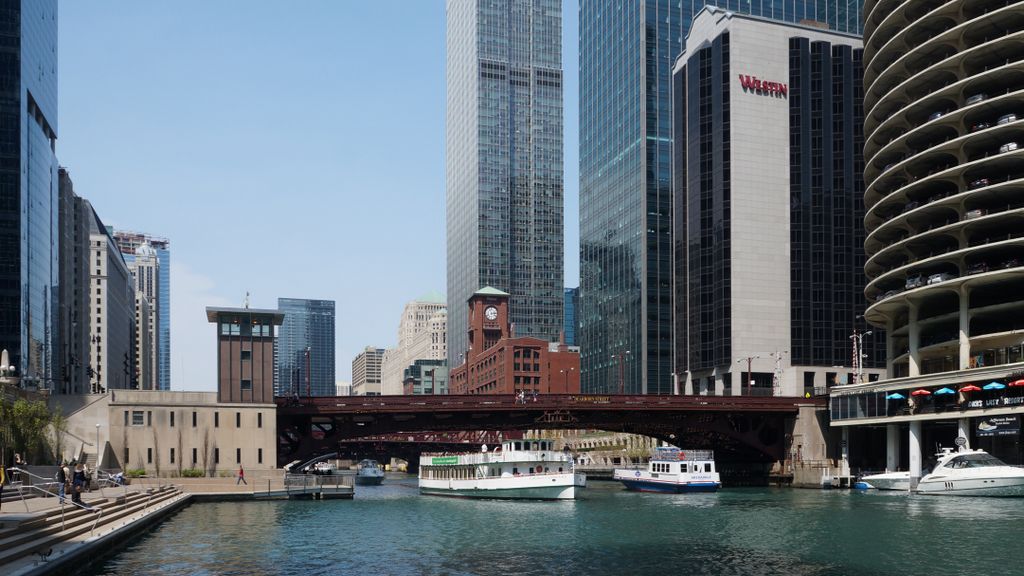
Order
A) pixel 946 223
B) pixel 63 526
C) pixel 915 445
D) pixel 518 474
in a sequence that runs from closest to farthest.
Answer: pixel 63 526
pixel 518 474
pixel 915 445
pixel 946 223

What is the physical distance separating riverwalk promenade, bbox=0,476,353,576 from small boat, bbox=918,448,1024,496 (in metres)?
71.8

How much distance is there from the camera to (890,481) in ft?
418

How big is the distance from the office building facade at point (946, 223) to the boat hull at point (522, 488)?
132 feet

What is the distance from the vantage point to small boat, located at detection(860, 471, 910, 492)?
125500 mm

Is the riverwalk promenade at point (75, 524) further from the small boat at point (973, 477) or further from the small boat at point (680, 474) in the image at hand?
the small boat at point (973, 477)

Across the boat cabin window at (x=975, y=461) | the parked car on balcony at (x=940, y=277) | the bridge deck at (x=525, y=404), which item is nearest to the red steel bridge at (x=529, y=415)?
the bridge deck at (x=525, y=404)

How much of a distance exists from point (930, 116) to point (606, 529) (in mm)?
72892

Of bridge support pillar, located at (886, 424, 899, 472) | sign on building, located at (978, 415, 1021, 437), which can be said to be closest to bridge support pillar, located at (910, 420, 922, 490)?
bridge support pillar, located at (886, 424, 899, 472)

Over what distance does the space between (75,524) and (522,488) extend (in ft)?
202

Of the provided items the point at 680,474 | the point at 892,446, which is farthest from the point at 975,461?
the point at 680,474

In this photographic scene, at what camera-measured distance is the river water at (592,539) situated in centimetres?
5922

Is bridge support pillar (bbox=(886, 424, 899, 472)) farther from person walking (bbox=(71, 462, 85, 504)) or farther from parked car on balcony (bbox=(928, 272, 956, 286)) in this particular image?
person walking (bbox=(71, 462, 85, 504))

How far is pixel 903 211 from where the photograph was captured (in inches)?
5438

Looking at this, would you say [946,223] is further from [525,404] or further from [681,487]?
[525,404]
